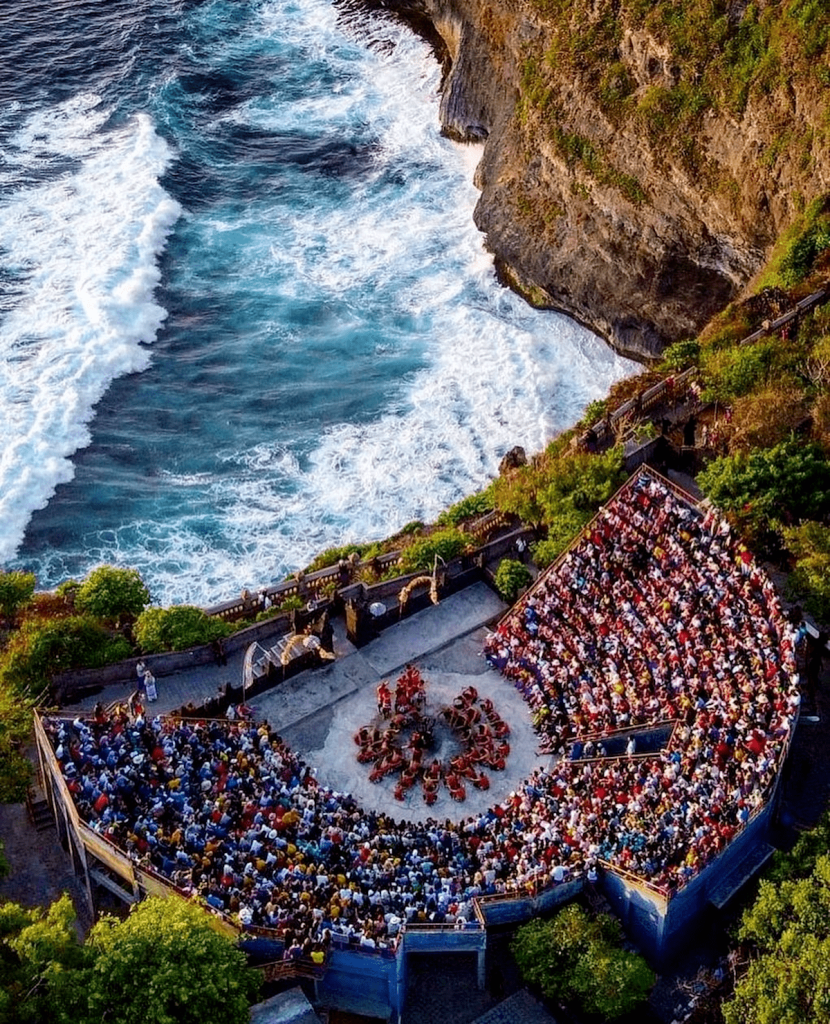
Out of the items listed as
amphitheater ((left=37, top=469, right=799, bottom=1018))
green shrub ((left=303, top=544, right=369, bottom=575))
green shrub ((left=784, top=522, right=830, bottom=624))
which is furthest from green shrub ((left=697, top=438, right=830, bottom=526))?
green shrub ((left=303, top=544, right=369, bottom=575))

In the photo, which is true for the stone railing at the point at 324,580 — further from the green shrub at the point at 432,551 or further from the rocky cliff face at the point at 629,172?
the rocky cliff face at the point at 629,172

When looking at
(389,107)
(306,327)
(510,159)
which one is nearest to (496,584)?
(306,327)

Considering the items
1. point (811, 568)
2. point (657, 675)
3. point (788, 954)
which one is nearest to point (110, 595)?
point (657, 675)

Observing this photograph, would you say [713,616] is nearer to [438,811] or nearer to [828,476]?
[828,476]

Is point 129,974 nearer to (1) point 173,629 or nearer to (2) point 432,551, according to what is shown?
(1) point 173,629

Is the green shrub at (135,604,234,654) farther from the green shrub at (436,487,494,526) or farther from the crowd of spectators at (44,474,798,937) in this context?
the green shrub at (436,487,494,526)
